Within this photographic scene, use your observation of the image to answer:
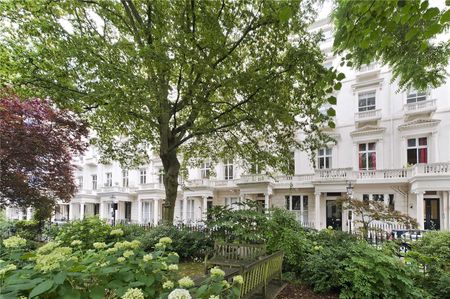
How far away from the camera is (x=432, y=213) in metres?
16.5

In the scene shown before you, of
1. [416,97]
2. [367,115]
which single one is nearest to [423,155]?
[416,97]

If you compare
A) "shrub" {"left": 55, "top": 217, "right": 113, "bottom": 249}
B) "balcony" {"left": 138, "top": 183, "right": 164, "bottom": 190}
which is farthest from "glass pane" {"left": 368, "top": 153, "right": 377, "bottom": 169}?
"balcony" {"left": 138, "top": 183, "right": 164, "bottom": 190}

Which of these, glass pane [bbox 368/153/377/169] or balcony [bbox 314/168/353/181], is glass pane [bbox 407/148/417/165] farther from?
balcony [bbox 314/168/353/181]

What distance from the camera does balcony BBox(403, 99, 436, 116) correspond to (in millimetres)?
16469

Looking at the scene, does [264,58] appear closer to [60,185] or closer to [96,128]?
[96,128]

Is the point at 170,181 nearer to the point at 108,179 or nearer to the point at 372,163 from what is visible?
the point at 372,163

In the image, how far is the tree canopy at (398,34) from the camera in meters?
3.70

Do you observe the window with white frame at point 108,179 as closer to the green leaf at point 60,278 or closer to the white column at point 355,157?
the white column at point 355,157

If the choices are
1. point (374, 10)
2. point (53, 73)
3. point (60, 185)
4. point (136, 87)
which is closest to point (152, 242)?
point (136, 87)

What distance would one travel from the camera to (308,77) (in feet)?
27.7

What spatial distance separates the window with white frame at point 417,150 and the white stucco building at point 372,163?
→ 0.05m

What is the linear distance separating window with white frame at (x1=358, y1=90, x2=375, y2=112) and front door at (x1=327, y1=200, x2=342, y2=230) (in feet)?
23.4

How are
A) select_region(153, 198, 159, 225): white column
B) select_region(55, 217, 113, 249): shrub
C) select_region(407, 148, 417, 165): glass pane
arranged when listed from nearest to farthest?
select_region(55, 217, 113, 249): shrub < select_region(407, 148, 417, 165): glass pane < select_region(153, 198, 159, 225): white column

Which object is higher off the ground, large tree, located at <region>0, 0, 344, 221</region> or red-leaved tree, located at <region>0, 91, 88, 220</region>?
large tree, located at <region>0, 0, 344, 221</region>
